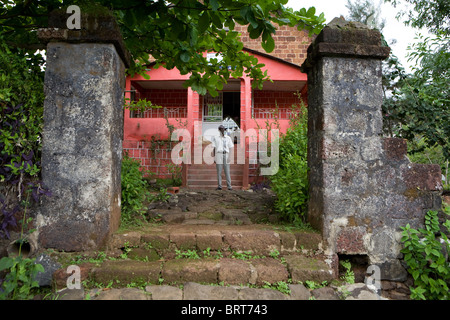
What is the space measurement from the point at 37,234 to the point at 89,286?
72 centimetres

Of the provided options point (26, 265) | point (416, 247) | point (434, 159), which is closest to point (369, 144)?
point (416, 247)

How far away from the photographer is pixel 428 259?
8.55 feet

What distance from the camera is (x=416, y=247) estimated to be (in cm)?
267

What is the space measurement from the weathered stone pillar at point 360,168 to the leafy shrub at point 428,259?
9cm

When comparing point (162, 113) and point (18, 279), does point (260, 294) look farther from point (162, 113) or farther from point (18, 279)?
point (162, 113)

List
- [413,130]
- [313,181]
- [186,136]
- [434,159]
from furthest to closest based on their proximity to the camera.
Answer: [186,136] < [434,159] < [413,130] < [313,181]

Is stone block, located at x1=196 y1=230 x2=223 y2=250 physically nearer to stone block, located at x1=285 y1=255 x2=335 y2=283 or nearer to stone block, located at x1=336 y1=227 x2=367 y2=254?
stone block, located at x1=285 y1=255 x2=335 y2=283

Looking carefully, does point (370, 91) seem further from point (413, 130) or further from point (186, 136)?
point (186, 136)

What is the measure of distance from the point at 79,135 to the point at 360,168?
257 centimetres

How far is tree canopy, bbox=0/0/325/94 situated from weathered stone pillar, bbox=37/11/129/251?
32 centimetres

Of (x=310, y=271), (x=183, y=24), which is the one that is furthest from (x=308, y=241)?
(x=183, y=24)

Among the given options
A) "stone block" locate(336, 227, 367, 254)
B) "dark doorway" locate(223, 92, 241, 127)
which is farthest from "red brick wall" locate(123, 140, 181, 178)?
"stone block" locate(336, 227, 367, 254)

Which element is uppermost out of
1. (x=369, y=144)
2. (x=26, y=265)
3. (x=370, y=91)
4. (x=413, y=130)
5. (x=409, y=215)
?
(x=370, y=91)

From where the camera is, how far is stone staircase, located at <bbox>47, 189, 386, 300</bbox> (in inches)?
88.3
